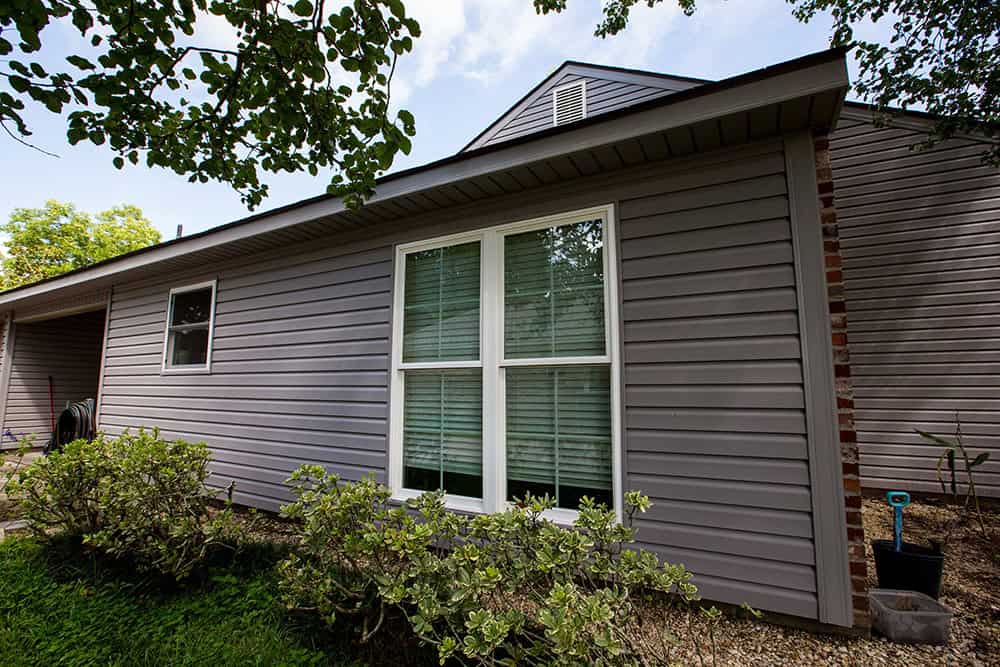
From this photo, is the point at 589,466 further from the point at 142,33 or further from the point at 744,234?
the point at 142,33

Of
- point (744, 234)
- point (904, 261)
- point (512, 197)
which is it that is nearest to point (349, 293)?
point (512, 197)

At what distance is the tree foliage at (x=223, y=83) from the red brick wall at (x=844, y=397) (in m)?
2.26

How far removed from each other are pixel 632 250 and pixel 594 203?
422mm

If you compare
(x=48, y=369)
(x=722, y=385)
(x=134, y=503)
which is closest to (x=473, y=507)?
(x=722, y=385)

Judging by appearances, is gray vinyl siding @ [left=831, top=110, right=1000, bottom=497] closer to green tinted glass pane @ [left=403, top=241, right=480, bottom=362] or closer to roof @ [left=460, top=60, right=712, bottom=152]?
roof @ [left=460, top=60, right=712, bottom=152]

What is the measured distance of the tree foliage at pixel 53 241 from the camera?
22422mm

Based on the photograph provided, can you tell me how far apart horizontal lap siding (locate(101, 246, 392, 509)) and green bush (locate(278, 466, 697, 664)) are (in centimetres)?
123

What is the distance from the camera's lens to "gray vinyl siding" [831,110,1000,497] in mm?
4355

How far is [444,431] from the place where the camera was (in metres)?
3.31

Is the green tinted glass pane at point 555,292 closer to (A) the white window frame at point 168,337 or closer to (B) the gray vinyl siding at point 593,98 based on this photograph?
(B) the gray vinyl siding at point 593,98

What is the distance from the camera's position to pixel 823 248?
230 cm

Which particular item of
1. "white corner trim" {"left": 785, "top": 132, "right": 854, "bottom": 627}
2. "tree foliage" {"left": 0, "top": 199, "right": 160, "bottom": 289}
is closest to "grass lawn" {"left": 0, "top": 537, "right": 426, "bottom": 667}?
"white corner trim" {"left": 785, "top": 132, "right": 854, "bottom": 627}

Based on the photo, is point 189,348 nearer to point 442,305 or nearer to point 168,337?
point 168,337

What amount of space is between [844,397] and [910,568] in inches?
47.0
